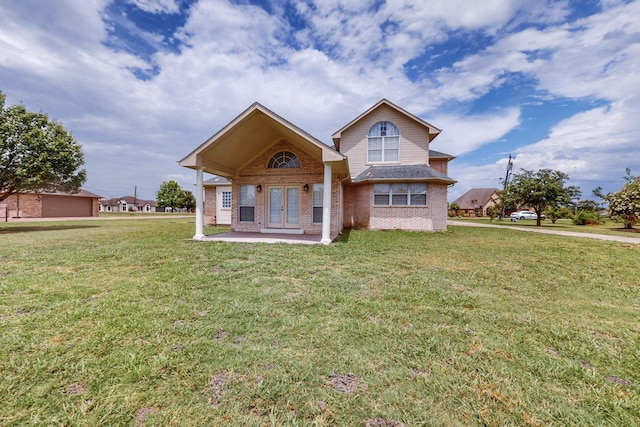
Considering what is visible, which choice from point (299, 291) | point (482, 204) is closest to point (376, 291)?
point (299, 291)

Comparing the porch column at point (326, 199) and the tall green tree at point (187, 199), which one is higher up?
the tall green tree at point (187, 199)

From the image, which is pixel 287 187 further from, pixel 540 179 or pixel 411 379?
pixel 540 179

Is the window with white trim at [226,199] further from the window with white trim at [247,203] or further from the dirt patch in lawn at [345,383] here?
the dirt patch in lawn at [345,383]

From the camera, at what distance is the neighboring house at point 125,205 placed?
250 ft

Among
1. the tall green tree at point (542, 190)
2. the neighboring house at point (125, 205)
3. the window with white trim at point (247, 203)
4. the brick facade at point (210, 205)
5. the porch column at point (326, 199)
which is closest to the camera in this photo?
the porch column at point (326, 199)

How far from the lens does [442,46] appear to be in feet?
44.8

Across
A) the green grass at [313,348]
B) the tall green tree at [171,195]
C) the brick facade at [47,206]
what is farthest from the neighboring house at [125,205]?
the green grass at [313,348]

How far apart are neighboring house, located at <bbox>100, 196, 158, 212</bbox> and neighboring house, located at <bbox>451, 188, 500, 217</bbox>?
286 ft

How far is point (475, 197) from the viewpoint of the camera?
57.3 metres

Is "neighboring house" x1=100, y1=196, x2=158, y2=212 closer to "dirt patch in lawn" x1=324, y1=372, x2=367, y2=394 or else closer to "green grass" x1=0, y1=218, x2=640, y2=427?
"green grass" x1=0, y1=218, x2=640, y2=427

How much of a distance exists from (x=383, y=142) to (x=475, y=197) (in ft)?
167

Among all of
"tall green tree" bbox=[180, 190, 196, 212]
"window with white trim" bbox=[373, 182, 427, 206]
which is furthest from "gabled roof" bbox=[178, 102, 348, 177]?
"tall green tree" bbox=[180, 190, 196, 212]

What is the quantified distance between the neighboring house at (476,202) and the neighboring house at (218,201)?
49.5 metres

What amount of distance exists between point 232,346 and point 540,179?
2962cm
